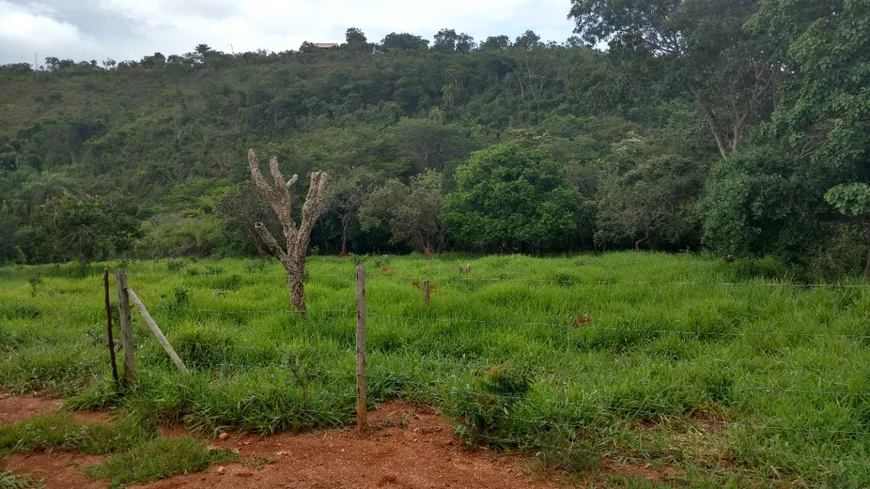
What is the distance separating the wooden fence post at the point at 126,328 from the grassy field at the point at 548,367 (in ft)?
0.48

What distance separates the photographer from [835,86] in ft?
31.8

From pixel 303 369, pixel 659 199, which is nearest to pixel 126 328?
pixel 303 369

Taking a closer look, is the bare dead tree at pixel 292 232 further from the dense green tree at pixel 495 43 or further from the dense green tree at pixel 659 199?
the dense green tree at pixel 495 43

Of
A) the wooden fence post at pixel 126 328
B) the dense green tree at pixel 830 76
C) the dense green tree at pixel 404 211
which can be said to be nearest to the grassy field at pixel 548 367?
the wooden fence post at pixel 126 328

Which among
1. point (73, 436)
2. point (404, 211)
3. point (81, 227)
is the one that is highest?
point (404, 211)

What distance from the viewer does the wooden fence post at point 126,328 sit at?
5.54m

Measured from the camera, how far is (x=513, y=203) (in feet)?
75.9

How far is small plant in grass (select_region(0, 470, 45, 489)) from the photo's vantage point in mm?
4176

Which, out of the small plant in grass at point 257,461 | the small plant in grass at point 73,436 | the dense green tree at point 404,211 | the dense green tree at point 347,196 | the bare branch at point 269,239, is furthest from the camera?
the dense green tree at point 347,196

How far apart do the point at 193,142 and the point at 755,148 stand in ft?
147

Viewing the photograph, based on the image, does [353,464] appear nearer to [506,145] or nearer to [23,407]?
[23,407]

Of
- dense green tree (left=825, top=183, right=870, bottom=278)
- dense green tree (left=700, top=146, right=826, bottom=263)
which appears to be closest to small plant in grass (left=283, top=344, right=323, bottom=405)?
dense green tree (left=825, top=183, right=870, bottom=278)

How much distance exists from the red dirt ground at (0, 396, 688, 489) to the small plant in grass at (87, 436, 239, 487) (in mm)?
79

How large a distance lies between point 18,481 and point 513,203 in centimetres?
2017
